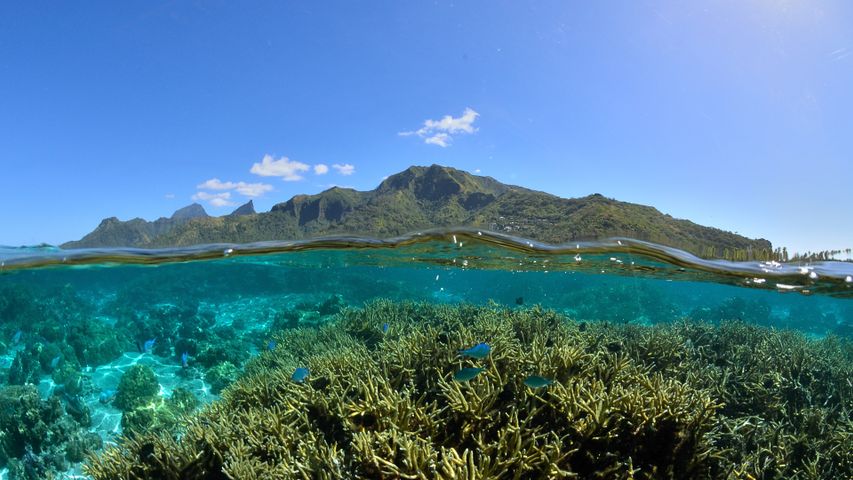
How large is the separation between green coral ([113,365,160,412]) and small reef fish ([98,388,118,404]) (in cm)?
33

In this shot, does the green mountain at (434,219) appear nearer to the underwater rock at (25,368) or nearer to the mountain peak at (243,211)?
the mountain peak at (243,211)

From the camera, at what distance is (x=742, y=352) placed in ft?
34.0

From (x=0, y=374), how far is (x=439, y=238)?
663 inches

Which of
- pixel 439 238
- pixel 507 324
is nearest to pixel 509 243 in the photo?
pixel 439 238

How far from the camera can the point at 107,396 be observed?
12156 mm

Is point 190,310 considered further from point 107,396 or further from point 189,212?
point 107,396

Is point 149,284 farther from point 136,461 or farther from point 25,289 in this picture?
point 136,461

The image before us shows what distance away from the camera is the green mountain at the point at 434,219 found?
1461 centimetres

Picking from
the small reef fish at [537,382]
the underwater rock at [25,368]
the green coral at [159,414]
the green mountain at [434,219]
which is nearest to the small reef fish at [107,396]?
the green coral at [159,414]

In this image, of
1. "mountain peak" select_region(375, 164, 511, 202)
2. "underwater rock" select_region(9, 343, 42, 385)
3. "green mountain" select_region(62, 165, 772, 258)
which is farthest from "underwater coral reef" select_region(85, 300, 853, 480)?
"underwater rock" select_region(9, 343, 42, 385)

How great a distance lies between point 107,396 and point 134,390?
1465 millimetres

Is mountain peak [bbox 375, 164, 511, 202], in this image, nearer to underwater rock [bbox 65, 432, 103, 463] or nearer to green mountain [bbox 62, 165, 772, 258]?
green mountain [bbox 62, 165, 772, 258]

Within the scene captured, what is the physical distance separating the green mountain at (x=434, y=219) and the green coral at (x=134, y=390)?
671 centimetres

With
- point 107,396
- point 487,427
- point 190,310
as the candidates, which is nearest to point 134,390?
point 107,396
